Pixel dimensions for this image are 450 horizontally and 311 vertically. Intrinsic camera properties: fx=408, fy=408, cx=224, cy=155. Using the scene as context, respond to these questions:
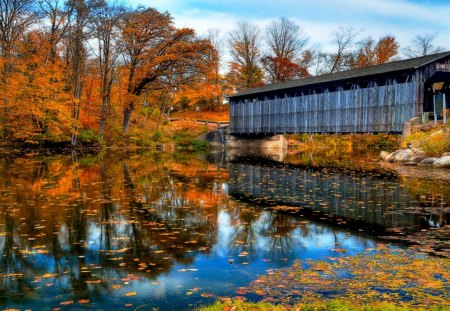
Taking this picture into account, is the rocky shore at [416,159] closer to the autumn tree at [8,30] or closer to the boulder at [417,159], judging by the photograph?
the boulder at [417,159]

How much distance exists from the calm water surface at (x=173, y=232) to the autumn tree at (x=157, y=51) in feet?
88.7

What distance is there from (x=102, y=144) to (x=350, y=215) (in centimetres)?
3229

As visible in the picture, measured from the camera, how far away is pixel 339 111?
3231cm

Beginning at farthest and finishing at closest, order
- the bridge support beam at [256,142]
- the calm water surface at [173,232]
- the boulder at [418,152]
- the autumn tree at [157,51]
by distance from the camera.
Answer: the bridge support beam at [256,142], the autumn tree at [157,51], the boulder at [418,152], the calm water surface at [173,232]

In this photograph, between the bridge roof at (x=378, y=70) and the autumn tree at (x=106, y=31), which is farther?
the autumn tree at (x=106, y=31)

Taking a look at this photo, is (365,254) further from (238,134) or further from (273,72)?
(273,72)

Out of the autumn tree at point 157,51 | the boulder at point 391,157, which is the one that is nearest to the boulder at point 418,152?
the boulder at point 391,157

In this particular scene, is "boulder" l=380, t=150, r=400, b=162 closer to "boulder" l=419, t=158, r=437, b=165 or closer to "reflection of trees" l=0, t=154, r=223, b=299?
"boulder" l=419, t=158, r=437, b=165

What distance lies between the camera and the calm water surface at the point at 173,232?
16.1 ft

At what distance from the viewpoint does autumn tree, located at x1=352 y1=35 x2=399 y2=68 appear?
55.5 meters

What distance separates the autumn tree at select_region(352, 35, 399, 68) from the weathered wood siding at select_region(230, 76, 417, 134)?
21982 millimetres

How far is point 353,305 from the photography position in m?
4.12

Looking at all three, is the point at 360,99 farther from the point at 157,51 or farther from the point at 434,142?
the point at 157,51

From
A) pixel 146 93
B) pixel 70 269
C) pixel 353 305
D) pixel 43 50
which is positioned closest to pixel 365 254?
pixel 353 305
